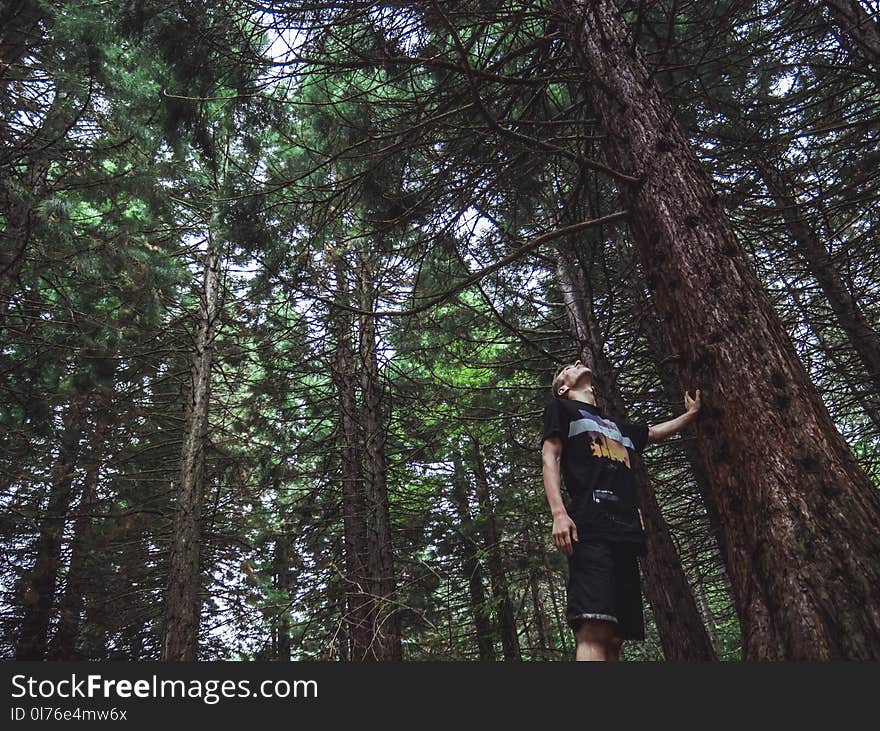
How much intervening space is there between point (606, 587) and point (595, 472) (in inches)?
22.7

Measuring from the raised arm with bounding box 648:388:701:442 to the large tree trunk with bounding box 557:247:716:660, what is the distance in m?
1.37

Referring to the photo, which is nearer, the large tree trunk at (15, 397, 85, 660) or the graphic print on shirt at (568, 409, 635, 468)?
the graphic print on shirt at (568, 409, 635, 468)

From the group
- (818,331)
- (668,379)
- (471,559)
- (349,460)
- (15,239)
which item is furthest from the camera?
(471,559)

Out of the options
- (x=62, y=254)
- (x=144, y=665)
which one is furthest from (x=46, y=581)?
(x=144, y=665)

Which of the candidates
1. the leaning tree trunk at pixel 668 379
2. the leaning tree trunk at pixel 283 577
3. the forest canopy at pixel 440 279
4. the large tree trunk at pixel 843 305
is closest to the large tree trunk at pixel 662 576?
the forest canopy at pixel 440 279

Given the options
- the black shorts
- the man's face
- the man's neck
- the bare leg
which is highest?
the man's face

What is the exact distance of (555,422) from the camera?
2869mm

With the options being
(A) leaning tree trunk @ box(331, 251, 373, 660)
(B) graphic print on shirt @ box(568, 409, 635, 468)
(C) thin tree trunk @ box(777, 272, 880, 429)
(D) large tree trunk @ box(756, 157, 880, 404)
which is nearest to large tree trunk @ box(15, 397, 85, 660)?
(A) leaning tree trunk @ box(331, 251, 373, 660)

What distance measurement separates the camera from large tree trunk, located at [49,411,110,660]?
928cm

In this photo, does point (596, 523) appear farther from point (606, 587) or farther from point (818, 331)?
point (818, 331)

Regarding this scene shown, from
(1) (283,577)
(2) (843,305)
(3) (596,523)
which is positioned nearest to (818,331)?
(2) (843,305)

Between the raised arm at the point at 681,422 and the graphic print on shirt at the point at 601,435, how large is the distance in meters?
0.29

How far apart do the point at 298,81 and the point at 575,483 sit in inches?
148

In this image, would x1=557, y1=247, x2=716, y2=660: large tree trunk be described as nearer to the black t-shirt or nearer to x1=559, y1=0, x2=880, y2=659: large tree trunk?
the black t-shirt
